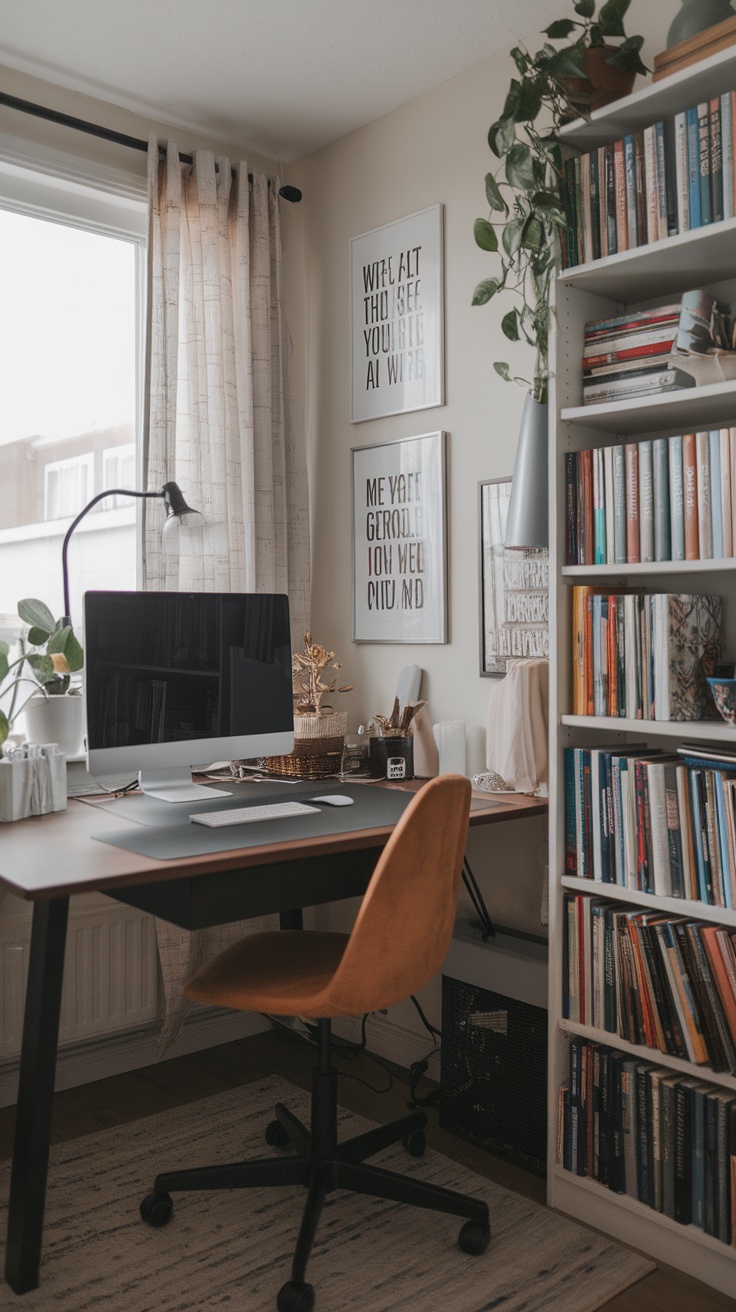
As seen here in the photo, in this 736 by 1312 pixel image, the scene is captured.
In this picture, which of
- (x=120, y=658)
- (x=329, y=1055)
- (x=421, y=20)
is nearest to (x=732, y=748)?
(x=329, y=1055)

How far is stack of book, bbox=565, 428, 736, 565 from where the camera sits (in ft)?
5.79

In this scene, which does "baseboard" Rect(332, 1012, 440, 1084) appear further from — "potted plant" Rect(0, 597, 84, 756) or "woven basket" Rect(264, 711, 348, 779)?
"potted plant" Rect(0, 597, 84, 756)

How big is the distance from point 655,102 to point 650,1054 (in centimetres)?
173

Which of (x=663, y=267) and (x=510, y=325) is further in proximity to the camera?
(x=510, y=325)

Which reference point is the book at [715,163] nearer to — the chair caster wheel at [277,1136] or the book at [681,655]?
the book at [681,655]

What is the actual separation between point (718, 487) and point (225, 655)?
→ 3.75 ft

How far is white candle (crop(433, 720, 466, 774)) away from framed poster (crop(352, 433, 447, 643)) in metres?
0.26

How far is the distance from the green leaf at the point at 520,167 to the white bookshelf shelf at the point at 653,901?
1365 millimetres

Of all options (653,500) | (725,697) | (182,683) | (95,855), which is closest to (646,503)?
(653,500)

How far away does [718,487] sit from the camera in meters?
1.76

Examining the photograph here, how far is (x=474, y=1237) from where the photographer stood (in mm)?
1848

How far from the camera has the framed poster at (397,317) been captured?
2613 millimetres

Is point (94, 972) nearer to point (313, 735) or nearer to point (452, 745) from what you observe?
point (313, 735)

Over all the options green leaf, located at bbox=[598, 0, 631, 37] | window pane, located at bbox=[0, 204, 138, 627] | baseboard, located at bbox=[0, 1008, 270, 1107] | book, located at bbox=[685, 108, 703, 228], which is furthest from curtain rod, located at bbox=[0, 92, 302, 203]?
baseboard, located at bbox=[0, 1008, 270, 1107]
